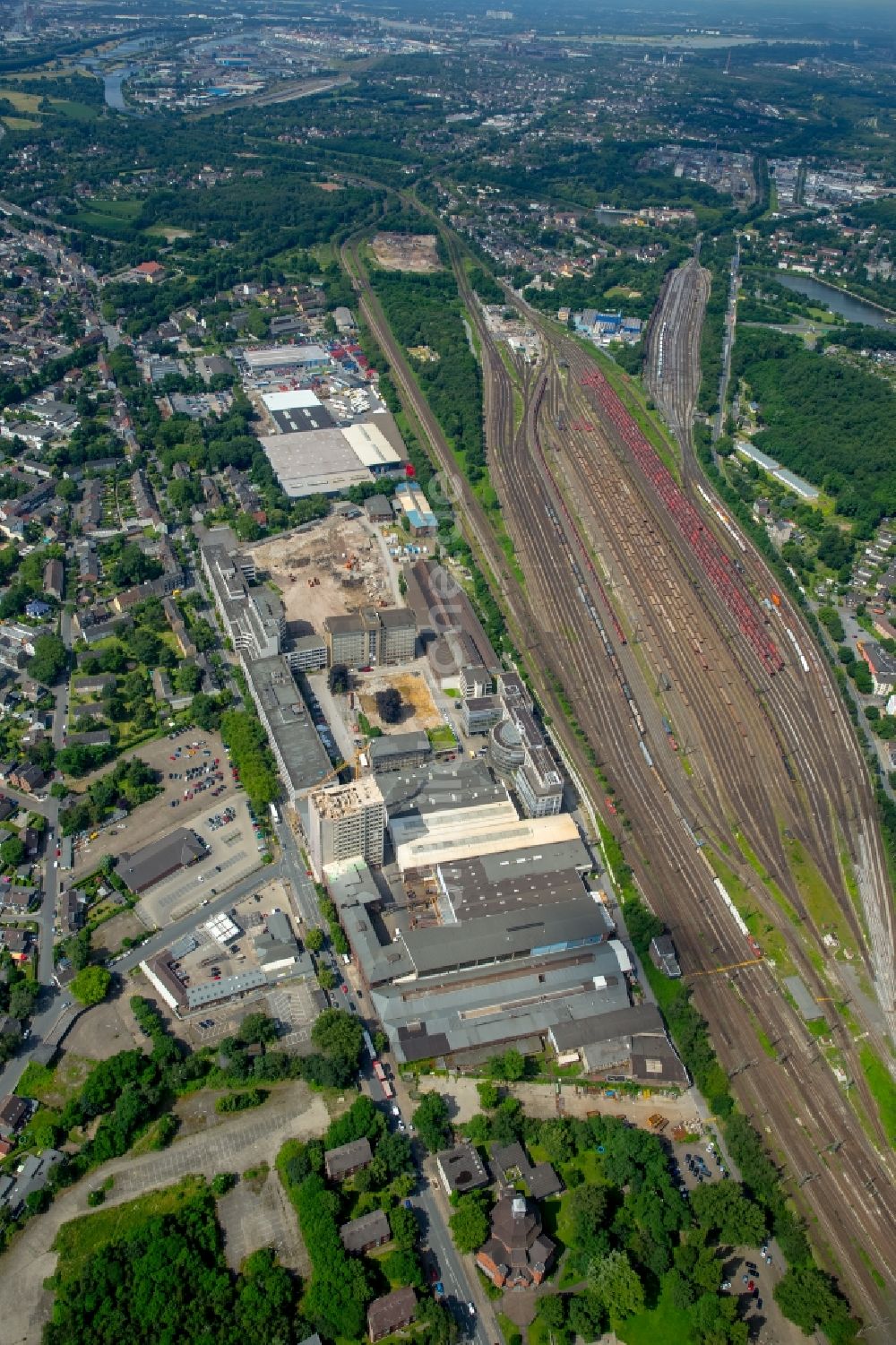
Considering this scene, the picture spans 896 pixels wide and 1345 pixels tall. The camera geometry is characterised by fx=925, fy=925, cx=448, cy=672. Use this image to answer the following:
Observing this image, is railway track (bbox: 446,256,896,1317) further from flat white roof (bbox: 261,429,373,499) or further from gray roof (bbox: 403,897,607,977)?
flat white roof (bbox: 261,429,373,499)

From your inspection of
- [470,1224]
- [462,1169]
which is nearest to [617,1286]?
[470,1224]

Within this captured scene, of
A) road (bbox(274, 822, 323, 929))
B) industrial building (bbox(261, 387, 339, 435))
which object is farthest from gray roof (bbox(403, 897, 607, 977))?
industrial building (bbox(261, 387, 339, 435))

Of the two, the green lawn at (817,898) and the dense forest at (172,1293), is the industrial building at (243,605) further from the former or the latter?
the green lawn at (817,898)

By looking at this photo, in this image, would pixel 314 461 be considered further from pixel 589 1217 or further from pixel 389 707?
pixel 589 1217

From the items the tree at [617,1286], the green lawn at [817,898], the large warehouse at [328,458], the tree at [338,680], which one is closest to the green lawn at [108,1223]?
the tree at [617,1286]

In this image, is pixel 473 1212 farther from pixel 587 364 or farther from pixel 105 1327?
pixel 587 364

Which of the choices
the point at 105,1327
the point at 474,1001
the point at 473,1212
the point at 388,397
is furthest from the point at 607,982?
the point at 388,397
